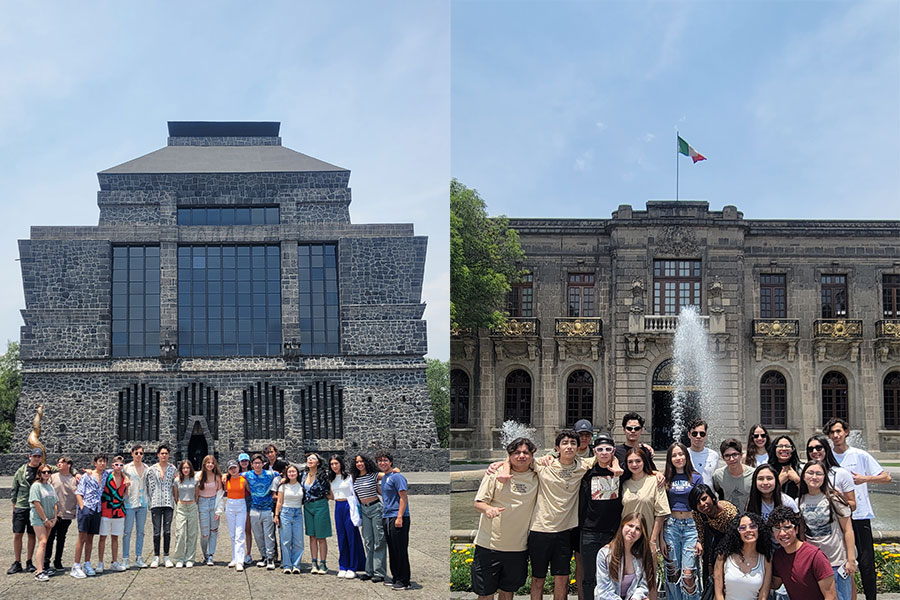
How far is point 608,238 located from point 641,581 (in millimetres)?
25770

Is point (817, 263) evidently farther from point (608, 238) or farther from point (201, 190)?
point (201, 190)

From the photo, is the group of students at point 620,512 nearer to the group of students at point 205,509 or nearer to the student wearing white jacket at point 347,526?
the group of students at point 205,509

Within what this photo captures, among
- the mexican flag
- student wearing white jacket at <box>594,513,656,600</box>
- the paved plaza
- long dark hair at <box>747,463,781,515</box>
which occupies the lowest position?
the paved plaza

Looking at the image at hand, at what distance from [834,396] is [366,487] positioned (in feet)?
85.5

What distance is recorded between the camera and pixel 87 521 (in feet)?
32.5

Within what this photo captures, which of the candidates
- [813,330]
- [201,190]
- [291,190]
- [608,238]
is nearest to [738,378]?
[813,330]

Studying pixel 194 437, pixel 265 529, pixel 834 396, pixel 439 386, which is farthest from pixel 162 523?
pixel 439 386

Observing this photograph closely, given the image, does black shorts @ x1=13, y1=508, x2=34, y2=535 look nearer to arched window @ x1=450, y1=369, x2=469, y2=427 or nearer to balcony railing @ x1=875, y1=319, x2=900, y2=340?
arched window @ x1=450, y1=369, x2=469, y2=427

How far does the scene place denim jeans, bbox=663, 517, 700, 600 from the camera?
22.1 ft

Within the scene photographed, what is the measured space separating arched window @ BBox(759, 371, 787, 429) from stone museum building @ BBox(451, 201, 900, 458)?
1.8 inches

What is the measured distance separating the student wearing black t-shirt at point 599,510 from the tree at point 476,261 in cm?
1905

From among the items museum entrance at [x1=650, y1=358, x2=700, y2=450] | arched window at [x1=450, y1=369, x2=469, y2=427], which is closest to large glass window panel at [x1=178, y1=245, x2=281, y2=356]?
arched window at [x1=450, y1=369, x2=469, y2=427]

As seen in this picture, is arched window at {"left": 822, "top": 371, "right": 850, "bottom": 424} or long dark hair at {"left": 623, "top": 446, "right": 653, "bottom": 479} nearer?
long dark hair at {"left": 623, "top": 446, "right": 653, "bottom": 479}

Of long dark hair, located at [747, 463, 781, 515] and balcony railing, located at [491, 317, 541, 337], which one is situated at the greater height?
balcony railing, located at [491, 317, 541, 337]
